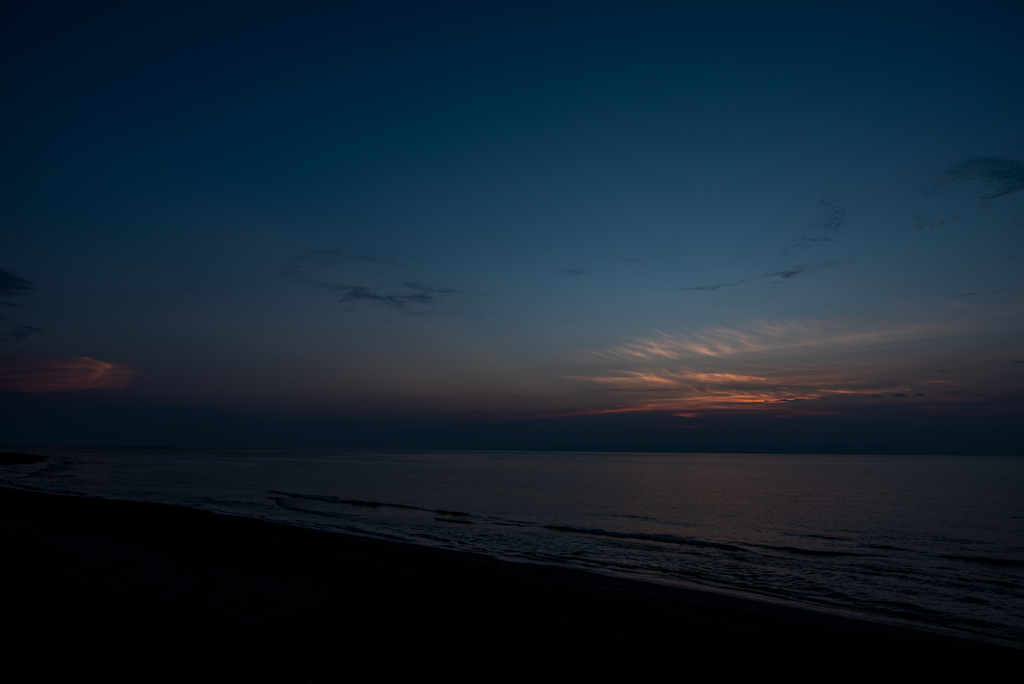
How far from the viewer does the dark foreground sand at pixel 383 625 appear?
7.75 metres

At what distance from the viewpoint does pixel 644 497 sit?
165ft

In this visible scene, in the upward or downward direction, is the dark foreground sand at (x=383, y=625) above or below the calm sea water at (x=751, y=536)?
above

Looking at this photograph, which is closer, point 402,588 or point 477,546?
point 402,588

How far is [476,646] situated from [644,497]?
44749mm

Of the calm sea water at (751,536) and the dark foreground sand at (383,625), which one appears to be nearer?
the dark foreground sand at (383,625)

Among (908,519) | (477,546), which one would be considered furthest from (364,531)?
(908,519)

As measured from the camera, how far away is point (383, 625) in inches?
379

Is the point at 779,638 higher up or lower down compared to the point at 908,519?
higher up

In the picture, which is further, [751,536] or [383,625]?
[751,536]

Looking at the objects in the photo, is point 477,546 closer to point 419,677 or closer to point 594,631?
point 594,631

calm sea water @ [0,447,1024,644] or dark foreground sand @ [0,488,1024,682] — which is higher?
dark foreground sand @ [0,488,1024,682]

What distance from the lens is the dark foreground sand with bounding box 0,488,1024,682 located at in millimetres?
7746

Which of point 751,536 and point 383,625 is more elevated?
point 383,625

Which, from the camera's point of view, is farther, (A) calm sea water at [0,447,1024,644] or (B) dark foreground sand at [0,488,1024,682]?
(A) calm sea water at [0,447,1024,644]
